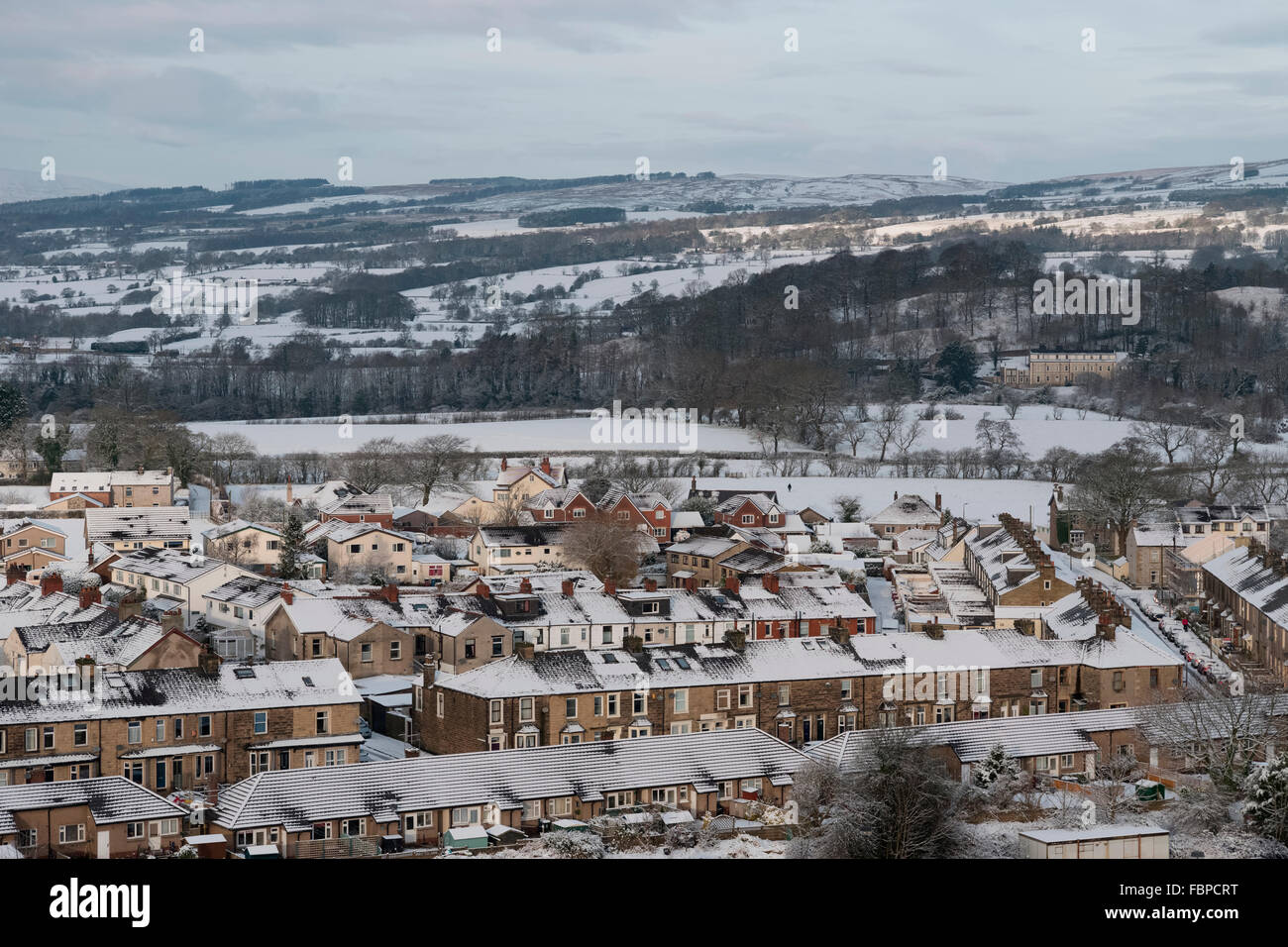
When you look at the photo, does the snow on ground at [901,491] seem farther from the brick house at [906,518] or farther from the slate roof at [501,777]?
the slate roof at [501,777]

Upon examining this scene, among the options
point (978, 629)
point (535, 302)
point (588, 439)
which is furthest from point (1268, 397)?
point (535, 302)

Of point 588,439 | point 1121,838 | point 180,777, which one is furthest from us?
point 588,439
